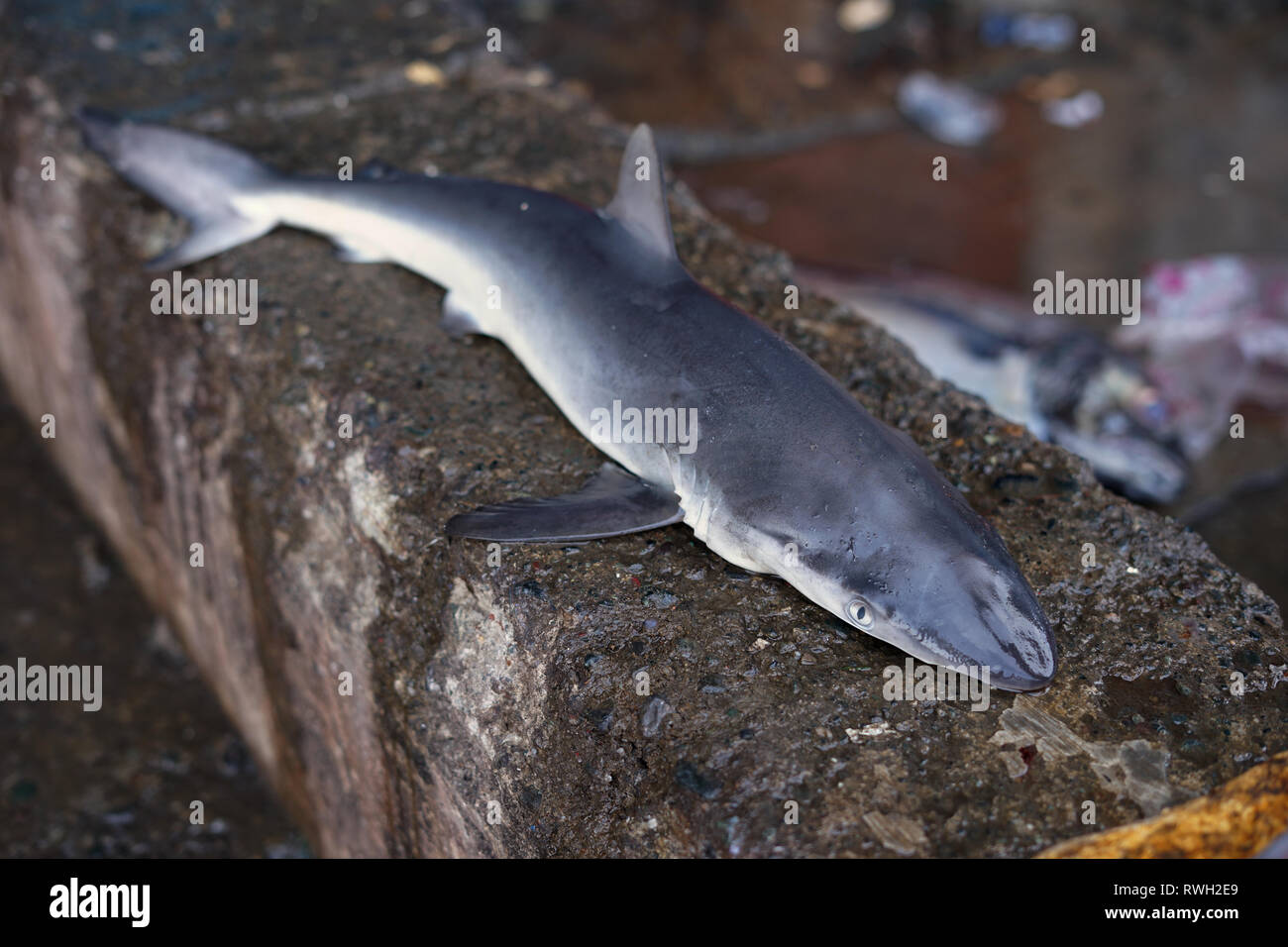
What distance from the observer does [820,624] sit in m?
2.36

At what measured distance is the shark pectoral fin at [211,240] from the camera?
11.6ft

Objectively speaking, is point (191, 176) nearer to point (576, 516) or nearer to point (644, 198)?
point (644, 198)

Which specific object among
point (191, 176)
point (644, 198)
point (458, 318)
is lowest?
point (458, 318)

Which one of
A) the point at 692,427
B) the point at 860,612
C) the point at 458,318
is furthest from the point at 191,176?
the point at 860,612

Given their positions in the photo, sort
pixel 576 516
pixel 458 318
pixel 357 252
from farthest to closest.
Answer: pixel 357 252
pixel 458 318
pixel 576 516

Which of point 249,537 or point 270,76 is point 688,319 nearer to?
point 249,537

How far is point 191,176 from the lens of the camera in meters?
3.67

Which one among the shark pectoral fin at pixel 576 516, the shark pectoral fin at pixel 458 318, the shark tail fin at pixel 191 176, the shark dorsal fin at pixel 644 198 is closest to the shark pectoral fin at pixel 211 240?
the shark tail fin at pixel 191 176

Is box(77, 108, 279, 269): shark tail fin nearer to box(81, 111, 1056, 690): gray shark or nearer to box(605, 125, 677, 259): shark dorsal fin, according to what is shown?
box(81, 111, 1056, 690): gray shark

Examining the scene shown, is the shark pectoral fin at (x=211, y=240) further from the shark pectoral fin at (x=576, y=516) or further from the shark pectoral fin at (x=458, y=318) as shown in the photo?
the shark pectoral fin at (x=576, y=516)

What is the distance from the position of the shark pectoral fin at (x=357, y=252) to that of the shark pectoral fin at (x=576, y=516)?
1345 millimetres

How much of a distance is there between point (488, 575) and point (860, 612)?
875 mm

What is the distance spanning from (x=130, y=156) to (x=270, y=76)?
968mm

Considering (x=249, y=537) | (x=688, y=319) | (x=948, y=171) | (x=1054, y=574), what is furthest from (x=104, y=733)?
(x=948, y=171)
